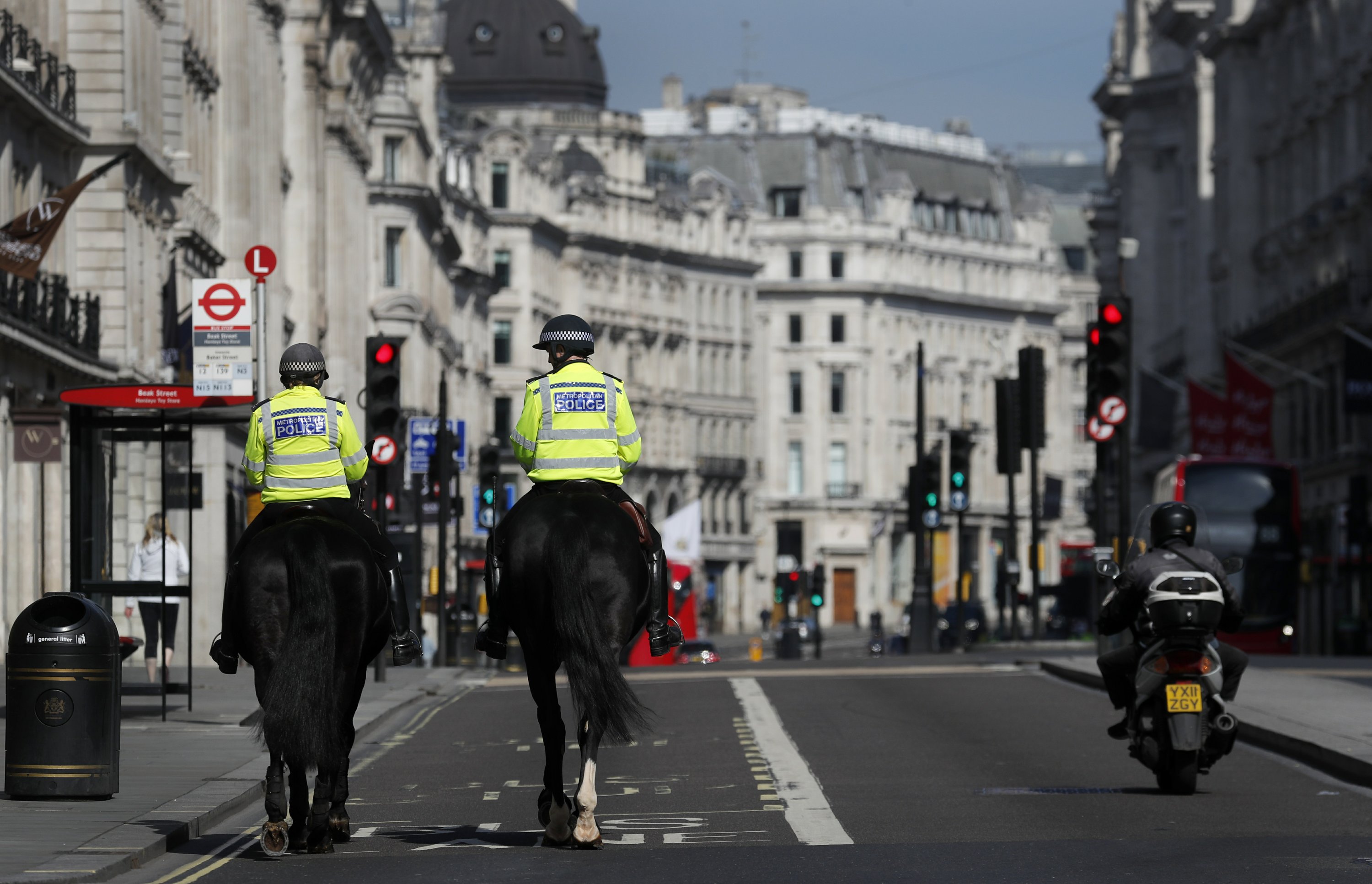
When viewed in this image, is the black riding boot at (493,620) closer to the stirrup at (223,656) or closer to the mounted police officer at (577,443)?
the mounted police officer at (577,443)

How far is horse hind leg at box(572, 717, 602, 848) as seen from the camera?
484 inches

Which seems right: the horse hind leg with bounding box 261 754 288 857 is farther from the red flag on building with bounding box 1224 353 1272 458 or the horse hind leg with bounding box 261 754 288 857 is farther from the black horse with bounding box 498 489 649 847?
the red flag on building with bounding box 1224 353 1272 458

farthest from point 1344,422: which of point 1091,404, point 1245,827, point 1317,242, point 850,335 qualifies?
point 850,335

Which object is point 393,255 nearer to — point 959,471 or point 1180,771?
point 959,471

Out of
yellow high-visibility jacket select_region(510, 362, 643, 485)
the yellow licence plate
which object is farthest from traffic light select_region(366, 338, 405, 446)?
yellow high-visibility jacket select_region(510, 362, 643, 485)

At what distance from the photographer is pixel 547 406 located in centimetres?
1302

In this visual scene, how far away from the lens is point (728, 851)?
12.4 m

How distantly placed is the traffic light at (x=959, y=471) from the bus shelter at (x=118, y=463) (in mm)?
23727

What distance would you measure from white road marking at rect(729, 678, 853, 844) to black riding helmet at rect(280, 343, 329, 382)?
3181mm

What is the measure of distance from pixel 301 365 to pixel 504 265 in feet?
325

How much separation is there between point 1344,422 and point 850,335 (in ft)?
250

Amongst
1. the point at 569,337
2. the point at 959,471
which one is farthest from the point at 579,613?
the point at 959,471

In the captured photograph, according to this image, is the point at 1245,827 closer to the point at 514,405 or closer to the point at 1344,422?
the point at 1344,422

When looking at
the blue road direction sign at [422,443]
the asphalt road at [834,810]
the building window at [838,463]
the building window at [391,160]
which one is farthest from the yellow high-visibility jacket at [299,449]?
the building window at [838,463]
